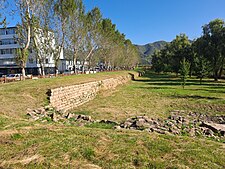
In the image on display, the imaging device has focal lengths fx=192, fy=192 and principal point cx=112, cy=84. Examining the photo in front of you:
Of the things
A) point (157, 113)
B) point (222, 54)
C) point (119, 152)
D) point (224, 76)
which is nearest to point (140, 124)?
point (119, 152)

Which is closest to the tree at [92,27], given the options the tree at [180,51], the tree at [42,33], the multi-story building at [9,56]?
the tree at [42,33]

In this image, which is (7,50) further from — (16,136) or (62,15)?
(16,136)

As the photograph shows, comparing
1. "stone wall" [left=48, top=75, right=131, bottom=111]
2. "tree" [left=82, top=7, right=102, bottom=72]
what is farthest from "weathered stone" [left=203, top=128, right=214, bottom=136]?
"tree" [left=82, top=7, right=102, bottom=72]

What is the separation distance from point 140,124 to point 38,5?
87.6 feet

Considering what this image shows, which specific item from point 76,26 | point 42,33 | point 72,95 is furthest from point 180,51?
point 72,95

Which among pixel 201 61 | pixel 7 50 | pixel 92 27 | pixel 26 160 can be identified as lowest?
pixel 26 160

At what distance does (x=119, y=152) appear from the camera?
5320 mm

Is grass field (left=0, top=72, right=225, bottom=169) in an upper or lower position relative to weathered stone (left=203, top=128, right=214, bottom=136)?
upper

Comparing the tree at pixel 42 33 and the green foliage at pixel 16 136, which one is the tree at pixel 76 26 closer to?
the tree at pixel 42 33

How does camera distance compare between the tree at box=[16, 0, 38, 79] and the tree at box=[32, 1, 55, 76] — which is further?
the tree at box=[32, 1, 55, 76]

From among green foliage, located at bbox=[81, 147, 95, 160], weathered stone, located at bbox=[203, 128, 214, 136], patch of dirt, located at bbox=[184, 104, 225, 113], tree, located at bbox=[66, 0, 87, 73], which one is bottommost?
patch of dirt, located at bbox=[184, 104, 225, 113]

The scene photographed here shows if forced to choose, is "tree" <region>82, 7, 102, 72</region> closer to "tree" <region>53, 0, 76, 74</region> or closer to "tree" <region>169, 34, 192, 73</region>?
"tree" <region>53, 0, 76, 74</region>

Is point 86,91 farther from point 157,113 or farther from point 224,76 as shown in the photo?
point 224,76

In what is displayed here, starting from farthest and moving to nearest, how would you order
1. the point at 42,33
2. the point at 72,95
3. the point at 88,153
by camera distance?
the point at 42,33, the point at 72,95, the point at 88,153
